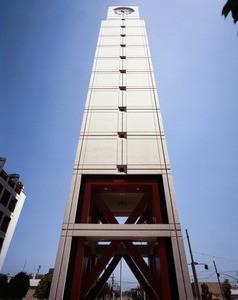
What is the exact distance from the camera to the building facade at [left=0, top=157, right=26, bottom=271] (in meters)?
38.1

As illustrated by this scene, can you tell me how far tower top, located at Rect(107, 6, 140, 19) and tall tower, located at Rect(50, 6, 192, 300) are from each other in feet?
46.1

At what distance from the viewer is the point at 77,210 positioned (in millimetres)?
11172

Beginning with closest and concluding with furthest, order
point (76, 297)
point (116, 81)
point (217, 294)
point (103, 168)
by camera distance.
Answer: point (76, 297) < point (103, 168) < point (116, 81) < point (217, 294)

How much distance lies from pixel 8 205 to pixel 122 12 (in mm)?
40849

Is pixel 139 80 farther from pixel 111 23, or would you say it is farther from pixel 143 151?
pixel 111 23

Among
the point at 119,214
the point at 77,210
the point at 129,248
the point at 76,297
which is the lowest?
the point at 76,297

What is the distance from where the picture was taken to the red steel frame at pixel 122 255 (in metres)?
9.31

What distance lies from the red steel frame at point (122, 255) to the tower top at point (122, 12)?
29720 millimetres

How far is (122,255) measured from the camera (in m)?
13.1

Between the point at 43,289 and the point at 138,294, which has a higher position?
the point at 138,294

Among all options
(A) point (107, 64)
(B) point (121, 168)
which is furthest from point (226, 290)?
(A) point (107, 64)

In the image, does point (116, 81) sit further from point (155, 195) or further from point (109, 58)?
point (155, 195)

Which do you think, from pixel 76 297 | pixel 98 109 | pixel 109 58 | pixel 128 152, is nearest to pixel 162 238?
pixel 76 297

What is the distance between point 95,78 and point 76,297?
683 inches
